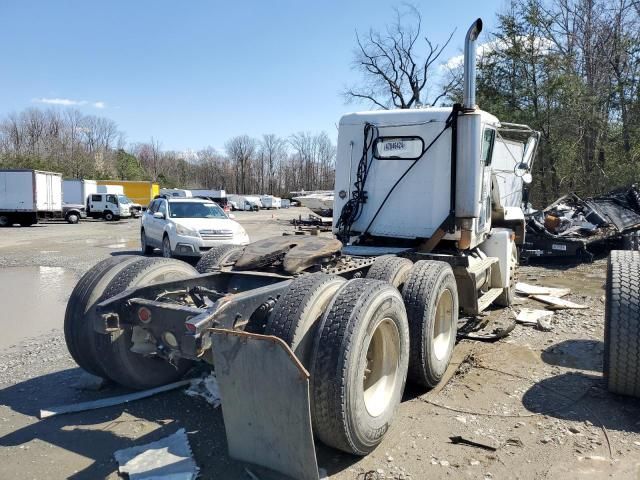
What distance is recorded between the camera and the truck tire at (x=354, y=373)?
124 inches

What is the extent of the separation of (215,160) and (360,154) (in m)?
116

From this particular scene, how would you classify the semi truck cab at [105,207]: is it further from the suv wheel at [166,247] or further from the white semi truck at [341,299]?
the white semi truck at [341,299]

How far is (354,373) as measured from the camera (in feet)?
10.6

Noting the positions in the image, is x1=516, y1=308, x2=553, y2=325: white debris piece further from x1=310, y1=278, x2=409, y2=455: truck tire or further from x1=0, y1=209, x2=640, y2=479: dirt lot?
x1=310, y1=278, x2=409, y2=455: truck tire

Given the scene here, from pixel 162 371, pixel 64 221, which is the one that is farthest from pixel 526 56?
pixel 64 221

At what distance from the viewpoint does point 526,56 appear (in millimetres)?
24438

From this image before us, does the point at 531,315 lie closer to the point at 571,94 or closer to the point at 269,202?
the point at 571,94

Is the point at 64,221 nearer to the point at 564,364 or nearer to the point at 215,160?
the point at 564,364

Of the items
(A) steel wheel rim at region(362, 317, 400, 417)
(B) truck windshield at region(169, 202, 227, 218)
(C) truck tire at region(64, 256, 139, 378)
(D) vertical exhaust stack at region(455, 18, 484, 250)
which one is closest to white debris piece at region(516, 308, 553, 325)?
(D) vertical exhaust stack at region(455, 18, 484, 250)

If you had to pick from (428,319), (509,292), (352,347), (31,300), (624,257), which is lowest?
(31,300)

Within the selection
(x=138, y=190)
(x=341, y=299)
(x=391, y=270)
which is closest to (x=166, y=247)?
(x=391, y=270)

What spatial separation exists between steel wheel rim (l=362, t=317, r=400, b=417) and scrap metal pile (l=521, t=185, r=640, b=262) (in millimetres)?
10156

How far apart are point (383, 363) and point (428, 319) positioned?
0.76 meters

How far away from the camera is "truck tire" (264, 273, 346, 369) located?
321 centimetres
